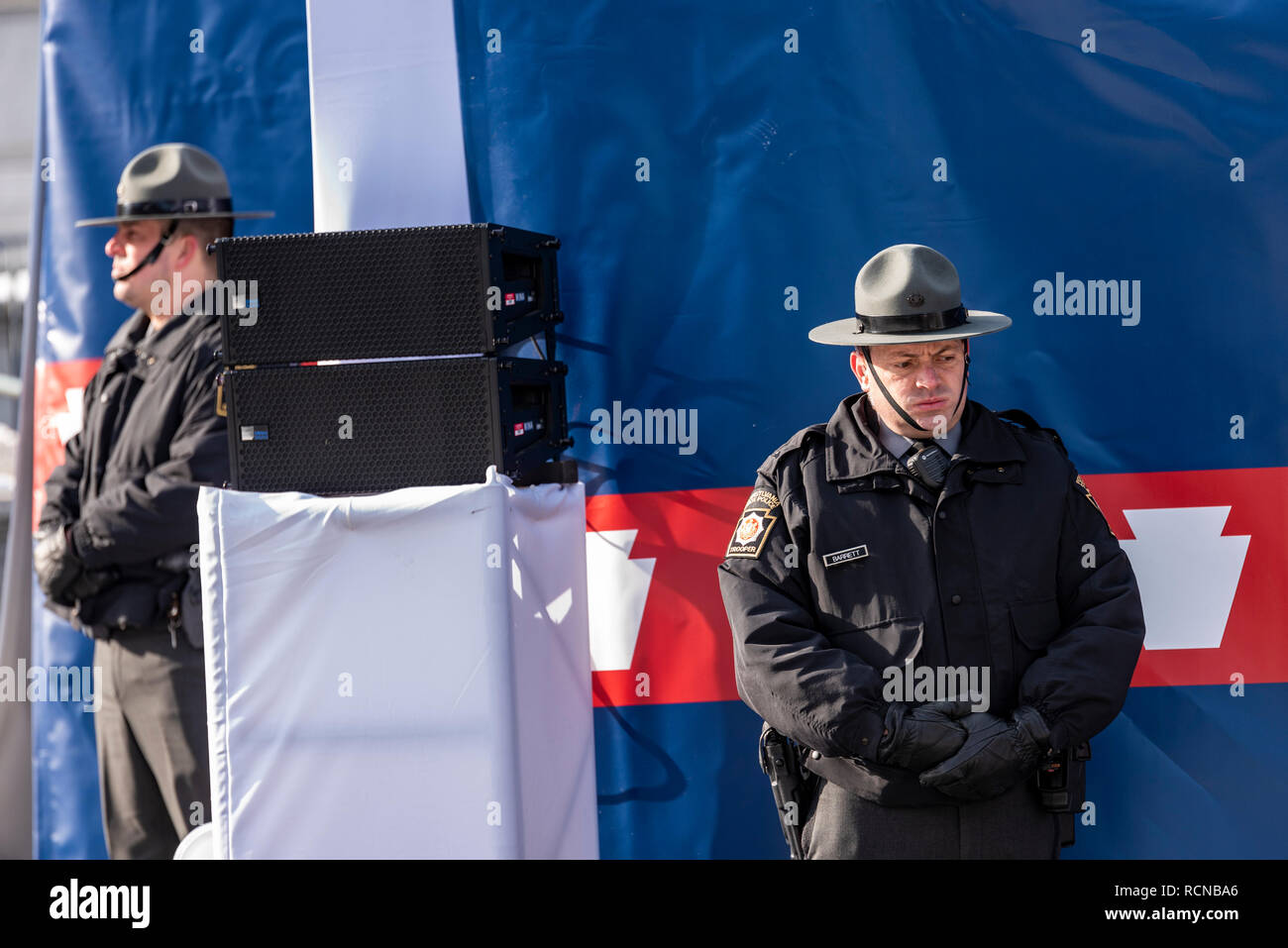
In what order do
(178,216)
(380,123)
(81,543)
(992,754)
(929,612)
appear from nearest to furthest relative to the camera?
(992,754) → (929,612) → (380,123) → (81,543) → (178,216)

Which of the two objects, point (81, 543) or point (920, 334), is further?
point (81, 543)

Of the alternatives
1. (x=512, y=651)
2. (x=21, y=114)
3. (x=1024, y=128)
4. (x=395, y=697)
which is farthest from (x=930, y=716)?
(x=21, y=114)

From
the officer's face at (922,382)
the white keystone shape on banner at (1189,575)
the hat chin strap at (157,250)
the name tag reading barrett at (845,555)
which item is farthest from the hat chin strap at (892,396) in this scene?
the hat chin strap at (157,250)

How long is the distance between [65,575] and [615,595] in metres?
1.41

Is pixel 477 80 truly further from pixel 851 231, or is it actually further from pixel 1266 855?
pixel 1266 855

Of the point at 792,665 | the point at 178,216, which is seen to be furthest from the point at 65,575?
the point at 792,665

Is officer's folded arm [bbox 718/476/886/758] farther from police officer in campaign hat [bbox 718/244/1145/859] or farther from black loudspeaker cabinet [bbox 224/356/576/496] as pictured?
black loudspeaker cabinet [bbox 224/356/576/496]

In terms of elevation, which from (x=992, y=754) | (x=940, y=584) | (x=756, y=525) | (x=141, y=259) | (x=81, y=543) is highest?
(x=141, y=259)

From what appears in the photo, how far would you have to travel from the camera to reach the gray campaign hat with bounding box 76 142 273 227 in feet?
11.4

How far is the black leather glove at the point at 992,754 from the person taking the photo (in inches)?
93.5

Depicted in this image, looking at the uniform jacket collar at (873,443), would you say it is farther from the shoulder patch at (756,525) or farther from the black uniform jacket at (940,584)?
the shoulder patch at (756,525)

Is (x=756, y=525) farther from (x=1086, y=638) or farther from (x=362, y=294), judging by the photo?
(x=362, y=294)

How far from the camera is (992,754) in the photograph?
2373 mm

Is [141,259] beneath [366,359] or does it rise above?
above
